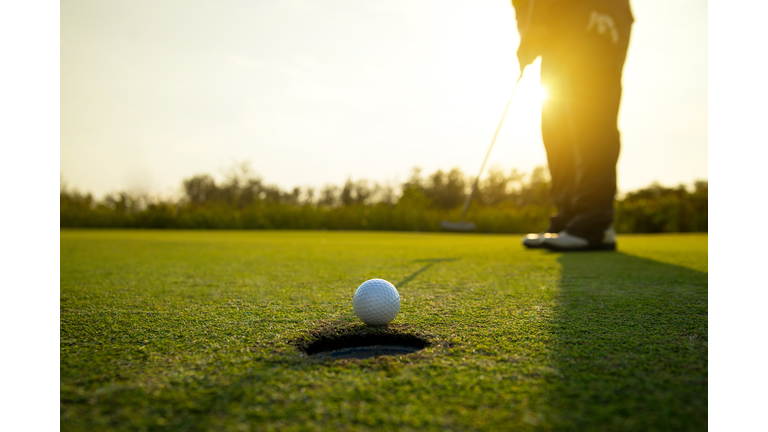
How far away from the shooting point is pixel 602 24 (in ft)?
13.6

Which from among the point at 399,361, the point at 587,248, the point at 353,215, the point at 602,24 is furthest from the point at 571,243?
the point at 353,215

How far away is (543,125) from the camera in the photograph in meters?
4.74

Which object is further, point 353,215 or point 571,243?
point 353,215

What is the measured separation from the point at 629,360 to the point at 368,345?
0.86 meters

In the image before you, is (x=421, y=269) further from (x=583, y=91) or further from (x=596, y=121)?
(x=583, y=91)

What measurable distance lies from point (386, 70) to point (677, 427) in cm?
1435

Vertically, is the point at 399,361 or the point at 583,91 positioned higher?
→ the point at 583,91

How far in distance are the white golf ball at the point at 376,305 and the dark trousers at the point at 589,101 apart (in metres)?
3.60

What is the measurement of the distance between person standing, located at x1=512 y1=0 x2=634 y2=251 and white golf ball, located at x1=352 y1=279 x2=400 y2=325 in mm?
3423

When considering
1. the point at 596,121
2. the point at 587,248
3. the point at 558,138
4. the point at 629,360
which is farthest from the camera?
the point at 558,138

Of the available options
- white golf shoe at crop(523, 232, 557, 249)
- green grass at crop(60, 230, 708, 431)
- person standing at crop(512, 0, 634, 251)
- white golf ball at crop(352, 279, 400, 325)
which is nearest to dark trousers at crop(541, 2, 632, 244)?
person standing at crop(512, 0, 634, 251)

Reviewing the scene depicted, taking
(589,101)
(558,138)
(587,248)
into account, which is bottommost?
(587,248)

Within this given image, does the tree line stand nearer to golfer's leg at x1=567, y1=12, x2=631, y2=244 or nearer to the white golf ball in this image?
golfer's leg at x1=567, y1=12, x2=631, y2=244

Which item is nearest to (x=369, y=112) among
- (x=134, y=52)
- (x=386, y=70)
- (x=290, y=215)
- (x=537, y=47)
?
(x=386, y=70)
